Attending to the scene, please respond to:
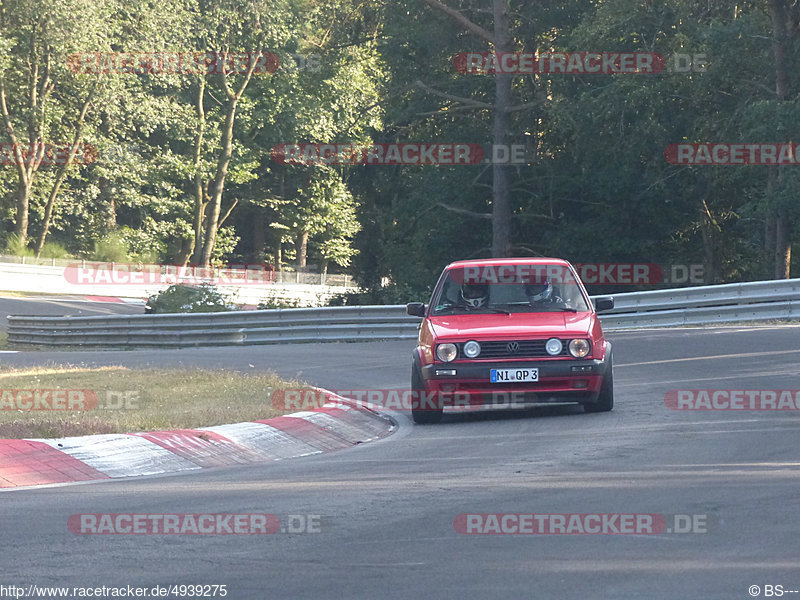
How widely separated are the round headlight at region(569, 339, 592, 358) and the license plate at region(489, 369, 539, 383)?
0.40 m

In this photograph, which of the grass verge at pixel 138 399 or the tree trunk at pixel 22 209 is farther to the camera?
the tree trunk at pixel 22 209

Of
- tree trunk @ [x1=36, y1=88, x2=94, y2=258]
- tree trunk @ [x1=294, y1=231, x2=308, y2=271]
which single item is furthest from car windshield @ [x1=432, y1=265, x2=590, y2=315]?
tree trunk @ [x1=294, y1=231, x2=308, y2=271]

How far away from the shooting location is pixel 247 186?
6712 cm

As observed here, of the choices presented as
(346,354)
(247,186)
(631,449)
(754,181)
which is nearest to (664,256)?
(754,181)

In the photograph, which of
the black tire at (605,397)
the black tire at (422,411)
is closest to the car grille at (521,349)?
the black tire at (605,397)

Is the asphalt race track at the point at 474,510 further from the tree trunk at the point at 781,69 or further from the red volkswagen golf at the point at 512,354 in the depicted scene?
the tree trunk at the point at 781,69

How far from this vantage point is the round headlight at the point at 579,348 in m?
10.8

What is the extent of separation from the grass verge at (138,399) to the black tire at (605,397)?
119 inches

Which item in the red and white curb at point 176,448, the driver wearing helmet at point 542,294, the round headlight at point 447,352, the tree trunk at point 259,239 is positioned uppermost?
the tree trunk at point 259,239

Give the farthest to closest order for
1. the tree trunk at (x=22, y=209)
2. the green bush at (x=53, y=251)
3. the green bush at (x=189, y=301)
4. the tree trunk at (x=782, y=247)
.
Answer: the green bush at (x=53, y=251) < the tree trunk at (x=22, y=209) < the green bush at (x=189, y=301) < the tree trunk at (x=782, y=247)

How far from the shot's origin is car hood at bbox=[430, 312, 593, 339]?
1090cm

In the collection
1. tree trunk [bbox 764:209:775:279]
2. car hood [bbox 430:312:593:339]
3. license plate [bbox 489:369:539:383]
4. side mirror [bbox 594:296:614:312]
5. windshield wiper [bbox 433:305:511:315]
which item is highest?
tree trunk [bbox 764:209:775:279]

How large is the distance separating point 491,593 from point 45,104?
53355mm

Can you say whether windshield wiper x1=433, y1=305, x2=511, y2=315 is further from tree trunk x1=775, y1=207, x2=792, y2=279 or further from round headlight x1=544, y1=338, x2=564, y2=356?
tree trunk x1=775, y1=207, x2=792, y2=279
